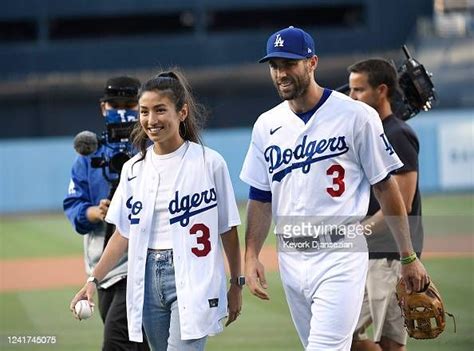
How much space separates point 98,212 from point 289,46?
63.7 inches

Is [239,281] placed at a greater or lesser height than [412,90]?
lesser

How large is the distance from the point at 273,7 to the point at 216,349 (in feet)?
78.6

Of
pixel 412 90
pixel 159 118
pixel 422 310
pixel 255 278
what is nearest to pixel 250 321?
pixel 412 90

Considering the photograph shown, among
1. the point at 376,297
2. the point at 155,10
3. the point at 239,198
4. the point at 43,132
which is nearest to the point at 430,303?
the point at 376,297

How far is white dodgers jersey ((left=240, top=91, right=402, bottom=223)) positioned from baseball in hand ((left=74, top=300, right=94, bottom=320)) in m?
1.09

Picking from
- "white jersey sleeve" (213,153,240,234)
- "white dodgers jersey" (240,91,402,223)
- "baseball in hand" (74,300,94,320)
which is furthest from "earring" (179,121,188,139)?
"baseball in hand" (74,300,94,320)

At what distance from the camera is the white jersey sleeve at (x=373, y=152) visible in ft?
16.8

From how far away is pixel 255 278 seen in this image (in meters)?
5.11

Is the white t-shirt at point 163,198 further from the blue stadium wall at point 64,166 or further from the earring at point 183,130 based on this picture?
the blue stadium wall at point 64,166

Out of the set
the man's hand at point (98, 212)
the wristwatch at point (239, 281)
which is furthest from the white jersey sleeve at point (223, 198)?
the man's hand at point (98, 212)

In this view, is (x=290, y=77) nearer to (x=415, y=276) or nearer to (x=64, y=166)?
(x=415, y=276)

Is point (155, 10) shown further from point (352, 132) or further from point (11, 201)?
point (352, 132)

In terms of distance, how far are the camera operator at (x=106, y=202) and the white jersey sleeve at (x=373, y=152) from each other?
61.2 inches

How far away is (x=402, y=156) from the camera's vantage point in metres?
6.11
